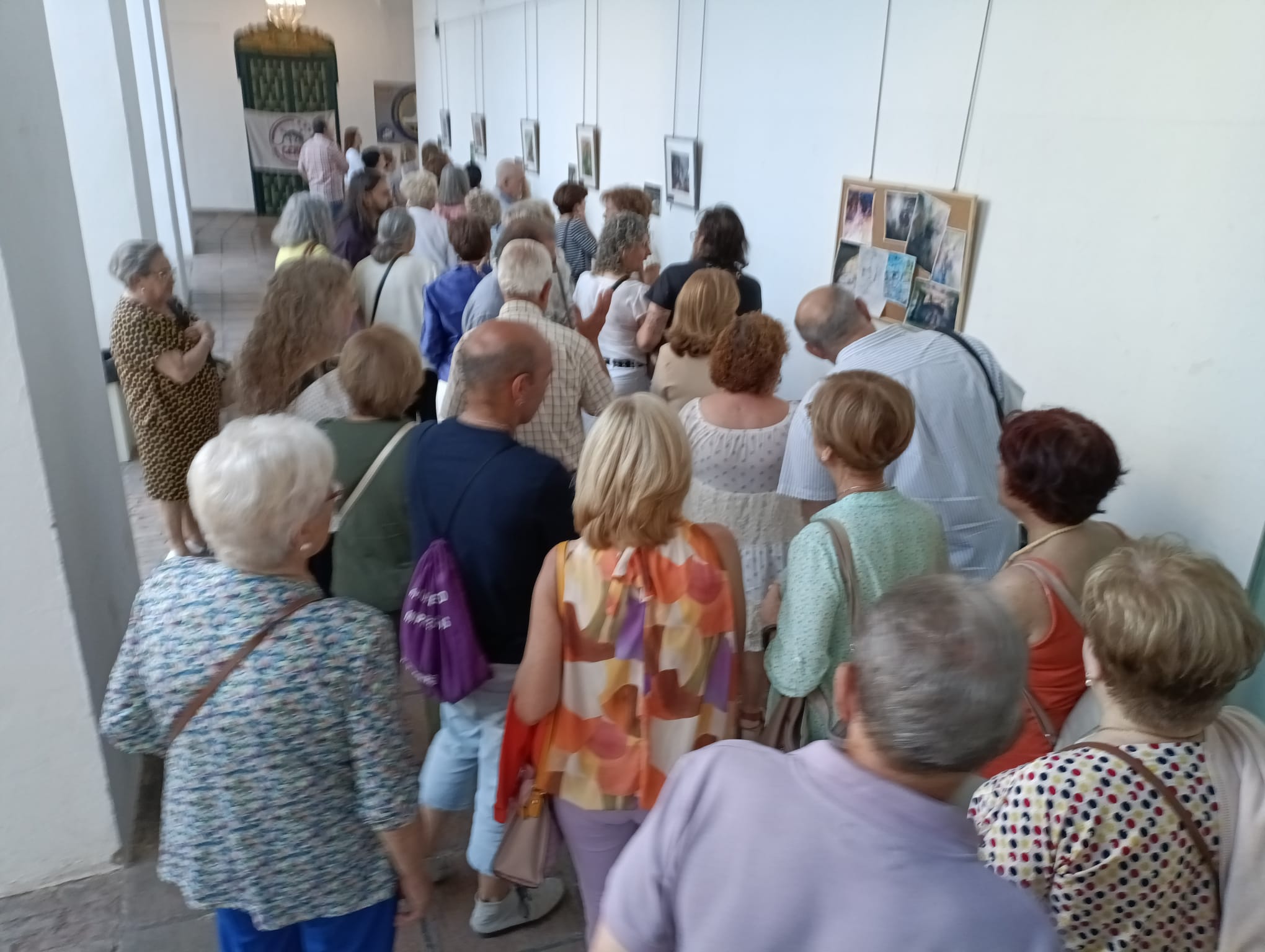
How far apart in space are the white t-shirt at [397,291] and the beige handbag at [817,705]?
309cm

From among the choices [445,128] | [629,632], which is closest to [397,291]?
[629,632]

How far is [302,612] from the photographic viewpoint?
1.52 meters

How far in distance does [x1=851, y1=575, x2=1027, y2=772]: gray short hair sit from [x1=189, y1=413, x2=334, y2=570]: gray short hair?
0.99 meters

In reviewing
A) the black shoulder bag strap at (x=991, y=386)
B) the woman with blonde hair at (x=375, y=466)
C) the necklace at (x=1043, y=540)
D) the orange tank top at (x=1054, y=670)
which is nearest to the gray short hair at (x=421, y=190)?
the woman with blonde hair at (x=375, y=466)

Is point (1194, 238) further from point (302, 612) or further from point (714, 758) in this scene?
point (302, 612)

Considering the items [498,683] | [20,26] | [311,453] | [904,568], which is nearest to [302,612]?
[311,453]

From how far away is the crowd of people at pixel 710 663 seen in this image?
101 cm

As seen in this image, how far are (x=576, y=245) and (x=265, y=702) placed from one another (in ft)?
17.2

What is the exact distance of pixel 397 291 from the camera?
15.0 feet

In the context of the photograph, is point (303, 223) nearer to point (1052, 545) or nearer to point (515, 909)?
point (515, 909)

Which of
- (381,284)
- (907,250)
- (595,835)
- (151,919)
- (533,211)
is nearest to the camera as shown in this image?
(595,835)

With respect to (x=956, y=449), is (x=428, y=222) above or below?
above

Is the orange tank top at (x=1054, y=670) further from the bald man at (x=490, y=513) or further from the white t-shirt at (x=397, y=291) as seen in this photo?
the white t-shirt at (x=397, y=291)

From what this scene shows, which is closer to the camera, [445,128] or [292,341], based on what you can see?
[292,341]
